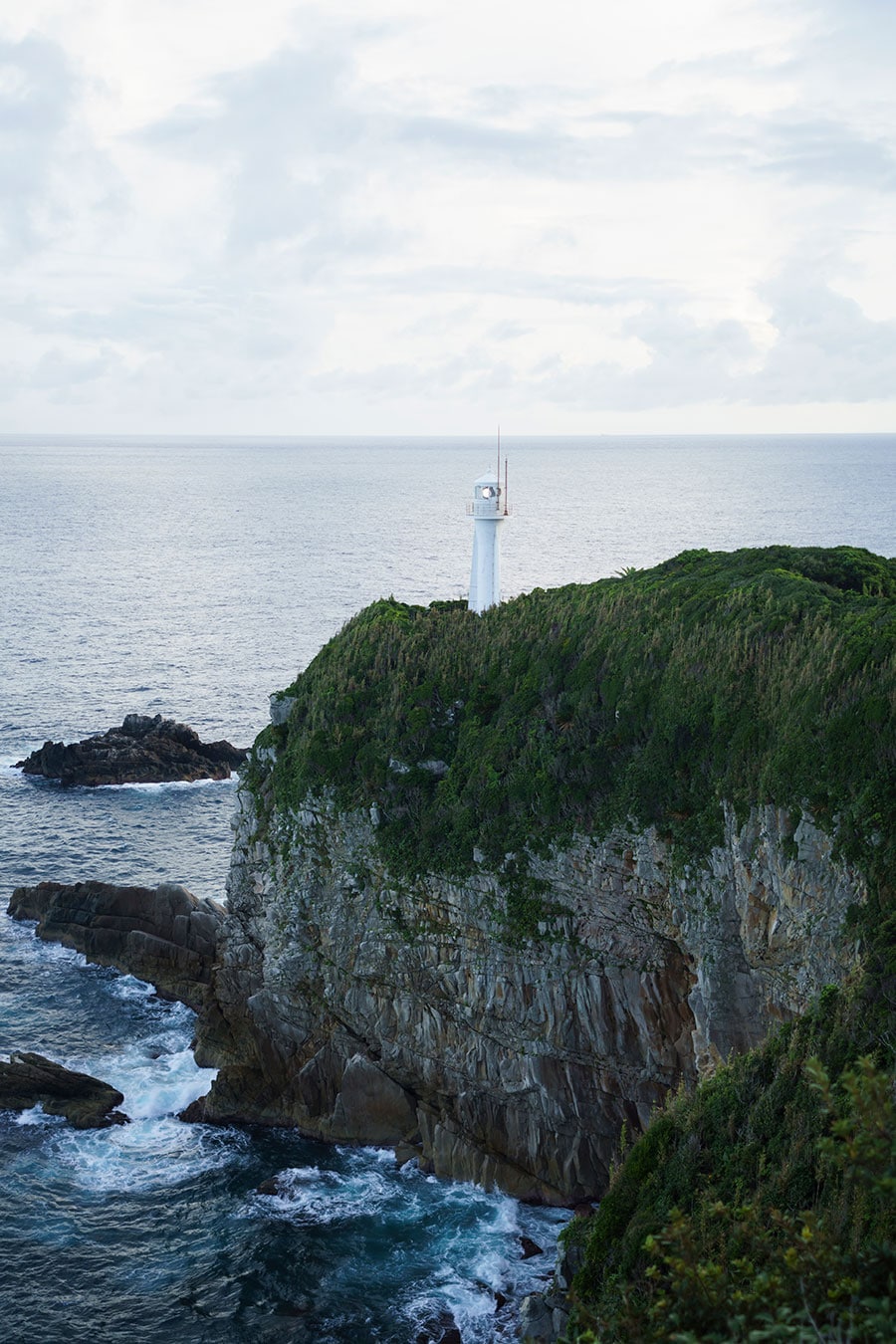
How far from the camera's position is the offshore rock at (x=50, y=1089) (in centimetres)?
3500

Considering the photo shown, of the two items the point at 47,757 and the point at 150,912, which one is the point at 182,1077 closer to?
the point at 150,912

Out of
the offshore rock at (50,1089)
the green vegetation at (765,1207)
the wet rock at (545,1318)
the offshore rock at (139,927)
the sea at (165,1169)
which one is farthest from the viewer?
the offshore rock at (139,927)

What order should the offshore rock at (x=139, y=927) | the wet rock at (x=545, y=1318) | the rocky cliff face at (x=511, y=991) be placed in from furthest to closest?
the offshore rock at (x=139, y=927) → the rocky cliff face at (x=511, y=991) → the wet rock at (x=545, y=1318)

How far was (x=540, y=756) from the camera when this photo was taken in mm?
32062

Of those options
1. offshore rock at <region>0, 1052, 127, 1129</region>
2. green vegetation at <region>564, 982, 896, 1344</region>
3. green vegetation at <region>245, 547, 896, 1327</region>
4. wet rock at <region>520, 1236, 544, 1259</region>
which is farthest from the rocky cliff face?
green vegetation at <region>564, 982, 896, 1344</region>

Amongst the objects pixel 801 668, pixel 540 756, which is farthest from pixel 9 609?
pixel 801 668

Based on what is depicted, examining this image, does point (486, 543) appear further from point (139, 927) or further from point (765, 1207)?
point (765, 1207)

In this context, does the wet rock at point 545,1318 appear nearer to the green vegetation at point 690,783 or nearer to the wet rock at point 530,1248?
the green vegetation at point 690,783

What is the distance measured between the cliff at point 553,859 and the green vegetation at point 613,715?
0.09 metres

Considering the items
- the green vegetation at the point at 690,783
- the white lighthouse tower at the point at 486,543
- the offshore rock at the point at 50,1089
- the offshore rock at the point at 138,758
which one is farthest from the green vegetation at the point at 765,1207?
the offshore rock at the point at 138,758

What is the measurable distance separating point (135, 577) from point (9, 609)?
22733 mm

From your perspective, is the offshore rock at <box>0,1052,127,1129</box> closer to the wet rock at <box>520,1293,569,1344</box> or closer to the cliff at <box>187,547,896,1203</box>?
the cliff at <box>187,547,896,1203</box>

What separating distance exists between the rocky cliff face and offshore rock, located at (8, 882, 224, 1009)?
208 inches

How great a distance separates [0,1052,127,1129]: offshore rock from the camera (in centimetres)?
3500
